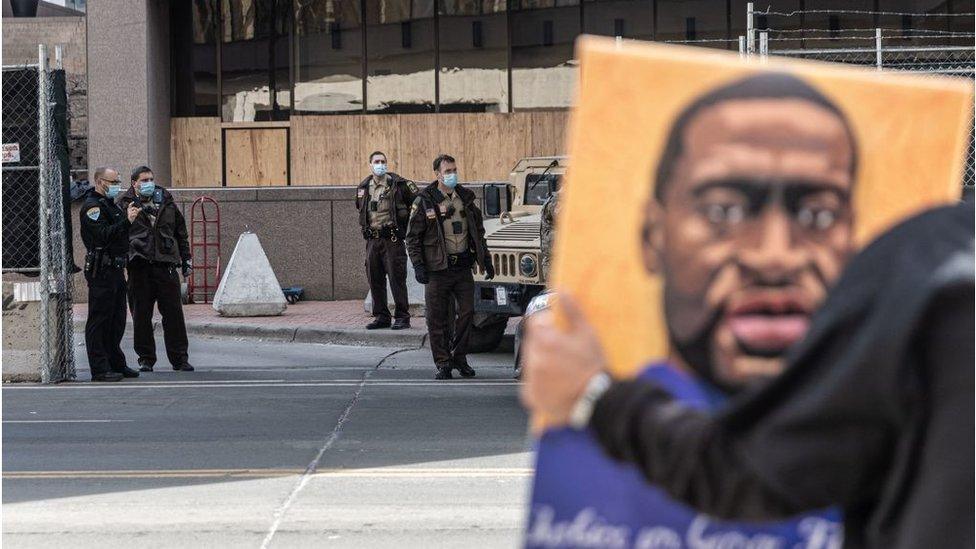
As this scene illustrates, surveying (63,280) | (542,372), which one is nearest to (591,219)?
(542,372)

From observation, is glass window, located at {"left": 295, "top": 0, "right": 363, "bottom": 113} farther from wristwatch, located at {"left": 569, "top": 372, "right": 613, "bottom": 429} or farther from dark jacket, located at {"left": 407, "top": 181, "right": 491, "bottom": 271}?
wristwatch, located at {"left": 569, "top": 372, "right": 613, "bottom": 429}

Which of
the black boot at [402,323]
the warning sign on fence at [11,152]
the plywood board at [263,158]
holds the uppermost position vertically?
the plywood board at [263,158]

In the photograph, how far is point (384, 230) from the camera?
15961 mm

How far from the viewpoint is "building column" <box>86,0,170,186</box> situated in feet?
71.3

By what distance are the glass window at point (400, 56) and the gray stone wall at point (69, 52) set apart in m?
4.46

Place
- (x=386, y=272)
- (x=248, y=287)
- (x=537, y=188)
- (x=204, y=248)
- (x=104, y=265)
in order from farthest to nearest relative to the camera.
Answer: (x=204, y=248)
(x=248, y=287)
(x=386, y=272)
(x=537, y=188)
(x=104, y=265)

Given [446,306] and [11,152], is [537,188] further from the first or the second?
[11,152]

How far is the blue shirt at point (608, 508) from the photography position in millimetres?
2232

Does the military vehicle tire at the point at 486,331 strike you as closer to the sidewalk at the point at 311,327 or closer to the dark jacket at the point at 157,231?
the sidewalk at the point at 311,327

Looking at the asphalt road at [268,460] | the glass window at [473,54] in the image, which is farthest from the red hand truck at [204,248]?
the asphalt road at [268,460]

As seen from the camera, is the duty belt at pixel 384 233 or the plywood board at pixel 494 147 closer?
the duty belt at pixel 384 233

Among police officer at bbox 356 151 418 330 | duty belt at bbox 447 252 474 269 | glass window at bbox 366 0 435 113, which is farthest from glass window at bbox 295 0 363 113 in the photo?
duty belt at bbox 447 252 474 269

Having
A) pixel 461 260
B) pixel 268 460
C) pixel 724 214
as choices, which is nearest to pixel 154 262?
pixel 461 260

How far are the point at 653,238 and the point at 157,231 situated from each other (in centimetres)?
1132
